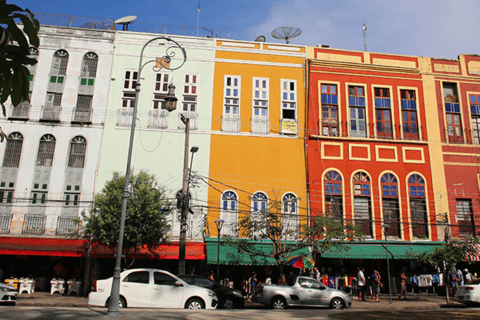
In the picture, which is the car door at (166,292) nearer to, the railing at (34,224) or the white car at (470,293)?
the railing at (34,224)

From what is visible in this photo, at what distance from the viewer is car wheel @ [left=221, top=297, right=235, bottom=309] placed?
1459cm

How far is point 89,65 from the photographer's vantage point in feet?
81.0

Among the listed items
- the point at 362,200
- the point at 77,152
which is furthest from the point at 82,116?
the point at 362,200

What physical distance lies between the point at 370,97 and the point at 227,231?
12826mm

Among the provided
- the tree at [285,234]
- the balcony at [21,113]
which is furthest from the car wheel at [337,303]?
the balcony at [21,113]

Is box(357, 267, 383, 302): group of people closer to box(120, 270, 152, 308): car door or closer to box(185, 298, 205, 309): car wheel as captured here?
box(185, 298, 205, 309): car wheel

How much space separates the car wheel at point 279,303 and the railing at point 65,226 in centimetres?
1212

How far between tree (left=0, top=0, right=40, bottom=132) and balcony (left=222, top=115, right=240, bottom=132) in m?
20.6

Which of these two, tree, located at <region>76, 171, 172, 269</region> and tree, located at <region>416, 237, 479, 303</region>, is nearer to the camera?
tree, located at <region>76, 171, 172, 269</region>

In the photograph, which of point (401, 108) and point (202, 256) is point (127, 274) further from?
point (401, 108)

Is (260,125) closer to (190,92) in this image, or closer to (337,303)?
(190,92)

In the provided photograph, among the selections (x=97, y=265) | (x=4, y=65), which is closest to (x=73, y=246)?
(x=97, y=265)

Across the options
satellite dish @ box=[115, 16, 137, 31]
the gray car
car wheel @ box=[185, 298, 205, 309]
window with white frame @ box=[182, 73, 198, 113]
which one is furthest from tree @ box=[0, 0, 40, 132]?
satellite dish @ box=[115, 16, 137, 31]

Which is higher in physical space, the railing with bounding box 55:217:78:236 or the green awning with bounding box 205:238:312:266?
the railing with bounding box 55:217:78:236
